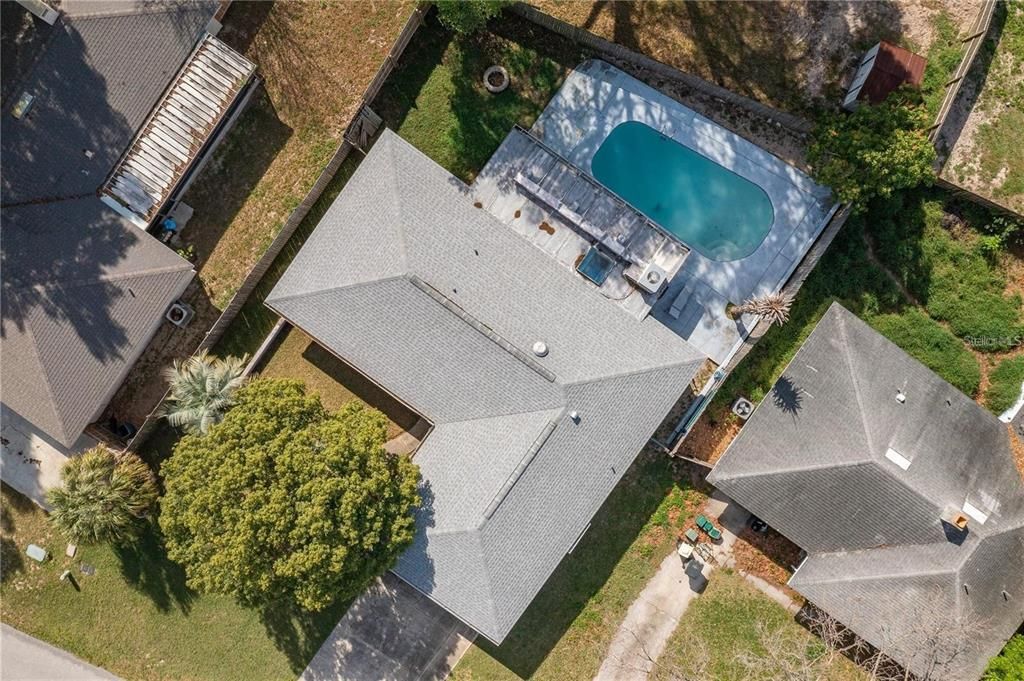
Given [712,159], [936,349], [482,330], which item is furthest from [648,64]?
[936,349]

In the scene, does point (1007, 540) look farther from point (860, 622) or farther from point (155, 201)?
point (155, 201)

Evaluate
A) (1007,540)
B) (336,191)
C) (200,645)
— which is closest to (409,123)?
(336,191)

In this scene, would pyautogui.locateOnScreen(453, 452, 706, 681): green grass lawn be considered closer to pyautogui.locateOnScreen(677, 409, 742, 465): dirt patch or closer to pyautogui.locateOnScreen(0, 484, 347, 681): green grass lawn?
pyautogui.locateOnScreen(677, 409, 742, 465): dirt patch

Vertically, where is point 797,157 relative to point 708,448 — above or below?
above

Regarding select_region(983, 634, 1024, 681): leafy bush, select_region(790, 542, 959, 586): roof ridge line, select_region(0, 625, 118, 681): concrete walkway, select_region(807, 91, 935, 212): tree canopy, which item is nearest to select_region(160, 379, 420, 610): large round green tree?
select_region(0, 625, 118, 681): concrete walkway

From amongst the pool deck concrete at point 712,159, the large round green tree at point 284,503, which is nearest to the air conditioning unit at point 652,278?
the pool deck concrete at point 712,159

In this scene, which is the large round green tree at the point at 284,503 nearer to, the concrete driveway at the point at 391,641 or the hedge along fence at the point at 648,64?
the concrete driveway at the point at 391,641

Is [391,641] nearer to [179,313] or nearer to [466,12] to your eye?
[179,313]
